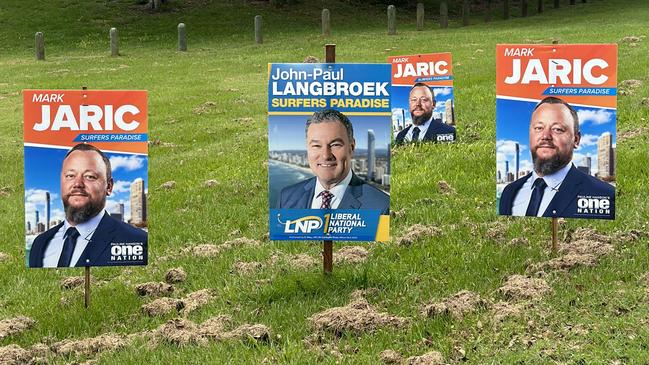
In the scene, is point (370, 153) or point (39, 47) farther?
point (39, 47)

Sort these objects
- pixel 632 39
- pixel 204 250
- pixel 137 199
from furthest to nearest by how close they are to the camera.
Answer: pixel 632 39 < pixel 204 250 < pixel 137 199

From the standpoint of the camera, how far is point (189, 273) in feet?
24.9

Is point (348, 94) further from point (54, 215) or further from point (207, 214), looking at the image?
point (207, 214)

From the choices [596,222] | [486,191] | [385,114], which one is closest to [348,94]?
[385,114]

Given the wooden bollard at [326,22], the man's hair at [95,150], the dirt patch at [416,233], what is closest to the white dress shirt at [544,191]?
the dirt patch at [416,233]

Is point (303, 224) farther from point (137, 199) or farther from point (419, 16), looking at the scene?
point (419, 16)

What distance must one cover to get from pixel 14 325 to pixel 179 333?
1480 millimetres

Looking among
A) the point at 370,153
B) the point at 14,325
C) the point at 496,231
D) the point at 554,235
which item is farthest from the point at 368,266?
the point at 14,325

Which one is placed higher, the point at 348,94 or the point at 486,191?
the point at 348,94

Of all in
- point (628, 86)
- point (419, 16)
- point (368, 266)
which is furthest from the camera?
point (419, 16)

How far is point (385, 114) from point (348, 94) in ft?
1.08

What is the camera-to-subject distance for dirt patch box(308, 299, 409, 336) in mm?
5871

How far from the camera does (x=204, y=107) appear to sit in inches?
746

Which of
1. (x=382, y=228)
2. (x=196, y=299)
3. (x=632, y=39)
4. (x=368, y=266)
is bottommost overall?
(x=196, y=299)
